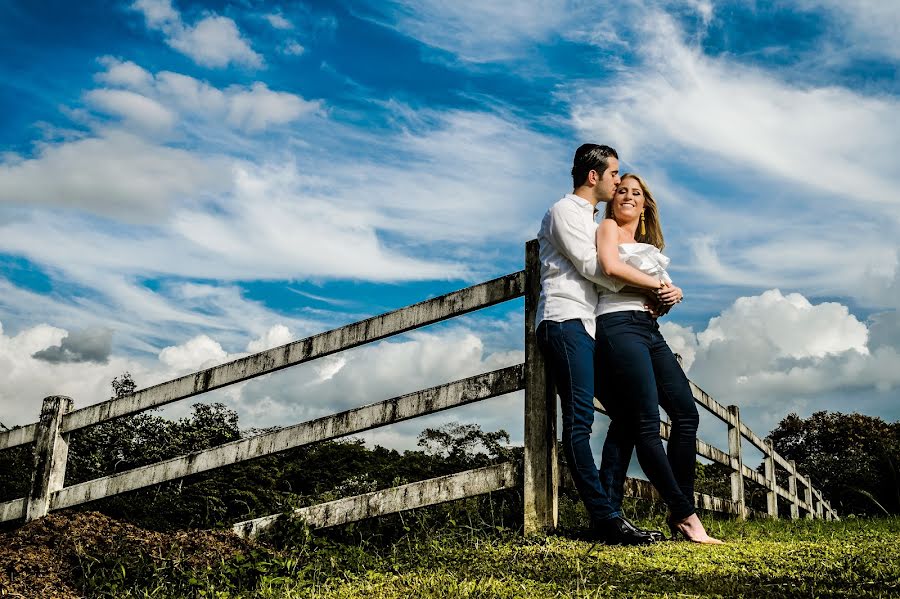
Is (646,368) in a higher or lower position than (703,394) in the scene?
lower

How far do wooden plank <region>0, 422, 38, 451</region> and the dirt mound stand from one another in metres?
1.62

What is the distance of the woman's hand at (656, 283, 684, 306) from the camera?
4.64 meters

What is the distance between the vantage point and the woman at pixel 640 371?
4.50 m

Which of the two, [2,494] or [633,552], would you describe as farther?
[2,494]

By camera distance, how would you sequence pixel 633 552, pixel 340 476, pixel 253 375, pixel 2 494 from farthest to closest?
pixel 340 476
pixel 2 494
pixel 253 375
pixel 633 552

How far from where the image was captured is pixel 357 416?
5195 mm

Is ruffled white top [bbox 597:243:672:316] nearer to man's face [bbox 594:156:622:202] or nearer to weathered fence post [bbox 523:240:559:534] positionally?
man's face [bbox 594:156:622:202]

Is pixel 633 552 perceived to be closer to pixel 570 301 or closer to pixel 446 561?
pixel 446 561

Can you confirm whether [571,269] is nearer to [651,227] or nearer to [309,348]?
[651,227]

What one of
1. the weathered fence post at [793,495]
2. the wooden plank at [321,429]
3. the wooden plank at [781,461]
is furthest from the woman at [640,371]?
the weathered fence post at [793,495]

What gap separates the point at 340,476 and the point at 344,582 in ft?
17.3

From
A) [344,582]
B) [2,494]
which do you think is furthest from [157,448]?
[344,582]

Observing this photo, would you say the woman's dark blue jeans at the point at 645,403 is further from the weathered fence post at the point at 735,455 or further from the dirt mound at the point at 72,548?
the weathered fence post at the point at 735,455

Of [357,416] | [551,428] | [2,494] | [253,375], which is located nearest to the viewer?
[551,428]
